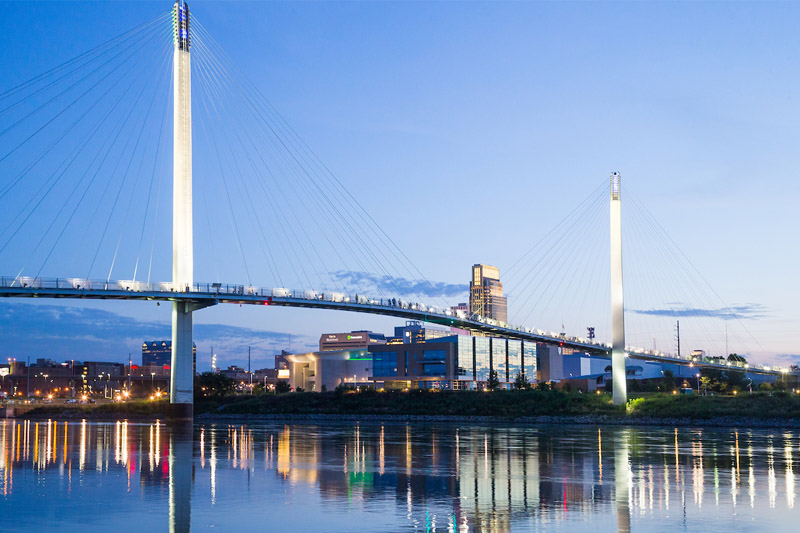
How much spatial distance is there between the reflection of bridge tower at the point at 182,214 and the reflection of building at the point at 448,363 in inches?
2908

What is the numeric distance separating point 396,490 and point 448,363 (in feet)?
418

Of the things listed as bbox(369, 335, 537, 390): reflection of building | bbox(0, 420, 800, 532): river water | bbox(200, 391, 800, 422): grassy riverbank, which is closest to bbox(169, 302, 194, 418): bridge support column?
bbox(200, 391, 800, 422): grassy riverbank

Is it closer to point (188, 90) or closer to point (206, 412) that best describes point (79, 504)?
point (188, 90)

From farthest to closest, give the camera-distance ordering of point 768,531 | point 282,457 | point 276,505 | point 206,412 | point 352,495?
point 206,412 → point 282,457 → point 352,495 → point 276,505 → point 768,531

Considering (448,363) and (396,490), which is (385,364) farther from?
(396,490)

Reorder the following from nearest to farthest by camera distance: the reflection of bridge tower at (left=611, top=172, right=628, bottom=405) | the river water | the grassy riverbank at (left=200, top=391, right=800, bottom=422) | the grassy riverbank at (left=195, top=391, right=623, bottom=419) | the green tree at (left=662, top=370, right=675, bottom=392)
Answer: the river water → the grassy riverbank at (left=200, top=391, right=800, bottom=422) → the reflection of bridge tower at (left=611, top=172, right=628, bottom=405) → the grassy riverbank at (left=195, top=391, right=623, bottom=419) → the green tree at (left=662, top=370, right=675, bottom=392)

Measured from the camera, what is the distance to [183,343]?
78312 mm

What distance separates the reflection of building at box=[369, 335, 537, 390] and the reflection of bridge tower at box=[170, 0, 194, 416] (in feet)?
242

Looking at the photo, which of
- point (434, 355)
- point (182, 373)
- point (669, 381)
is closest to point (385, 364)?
point (434, 355)

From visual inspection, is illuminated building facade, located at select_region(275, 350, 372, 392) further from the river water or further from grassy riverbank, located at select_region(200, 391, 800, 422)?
the river water

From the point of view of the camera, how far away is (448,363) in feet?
488

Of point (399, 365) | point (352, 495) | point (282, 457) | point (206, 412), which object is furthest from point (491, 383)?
point (352, 495)

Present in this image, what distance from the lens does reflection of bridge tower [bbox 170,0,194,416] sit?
252 ft

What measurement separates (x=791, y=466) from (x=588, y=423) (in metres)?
48.0
